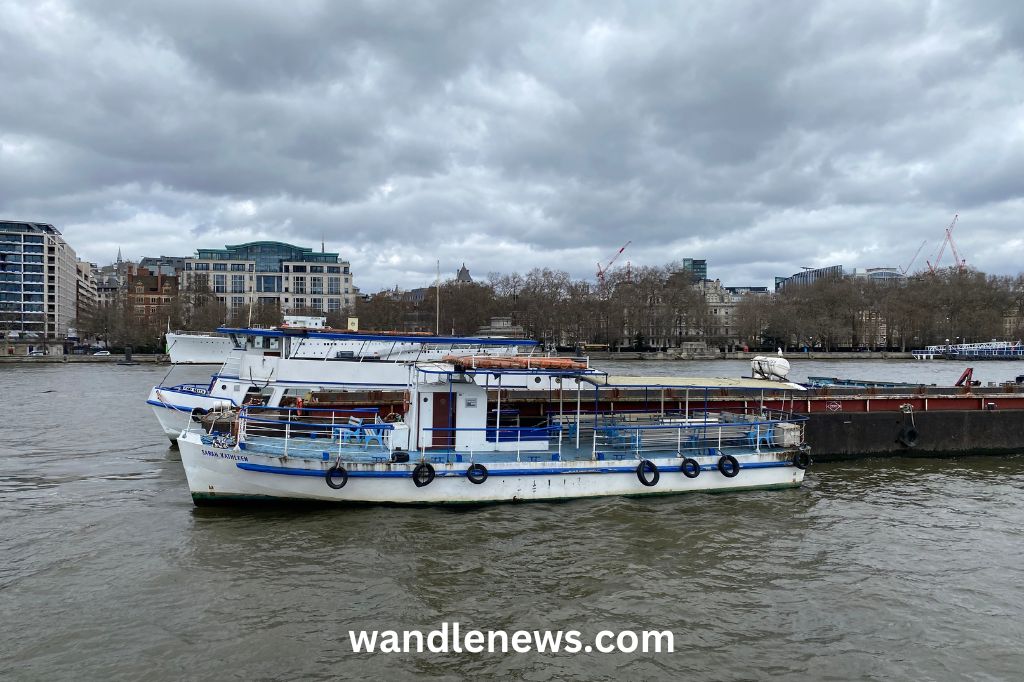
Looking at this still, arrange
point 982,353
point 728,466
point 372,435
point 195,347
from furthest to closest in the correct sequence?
point 982,353 → point 195,347 → point 728,466 → point 372,435

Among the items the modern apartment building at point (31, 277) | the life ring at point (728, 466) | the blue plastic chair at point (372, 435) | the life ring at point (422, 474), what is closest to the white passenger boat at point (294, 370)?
the blue plastic chair at point (372, 435)

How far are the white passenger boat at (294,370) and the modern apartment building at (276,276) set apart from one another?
123 metres

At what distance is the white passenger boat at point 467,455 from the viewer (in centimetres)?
1573

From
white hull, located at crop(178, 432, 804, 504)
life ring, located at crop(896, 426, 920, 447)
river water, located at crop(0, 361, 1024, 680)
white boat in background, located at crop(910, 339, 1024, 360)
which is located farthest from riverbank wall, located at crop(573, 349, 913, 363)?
river water, located at crop(0, 361, 1024, 680)

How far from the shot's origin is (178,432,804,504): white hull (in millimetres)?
15570

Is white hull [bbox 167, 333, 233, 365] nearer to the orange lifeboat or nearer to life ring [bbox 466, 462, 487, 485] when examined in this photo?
the orange lifeboat

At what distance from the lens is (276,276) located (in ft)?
489

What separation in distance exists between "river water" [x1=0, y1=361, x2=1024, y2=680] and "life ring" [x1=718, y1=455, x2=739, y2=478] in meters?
0.75

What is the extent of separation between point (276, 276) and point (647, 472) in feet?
479

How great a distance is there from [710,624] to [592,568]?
9.19ft

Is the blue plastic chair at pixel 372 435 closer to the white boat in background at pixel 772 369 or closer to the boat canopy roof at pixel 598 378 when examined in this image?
the boat canopy roof at pixel 598 378

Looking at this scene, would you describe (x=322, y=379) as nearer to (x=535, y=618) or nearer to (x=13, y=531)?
(x=13, y=531)

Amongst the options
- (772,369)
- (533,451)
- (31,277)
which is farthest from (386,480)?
(31,277)

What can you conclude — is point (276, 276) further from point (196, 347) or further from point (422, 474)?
point (422, 474)
